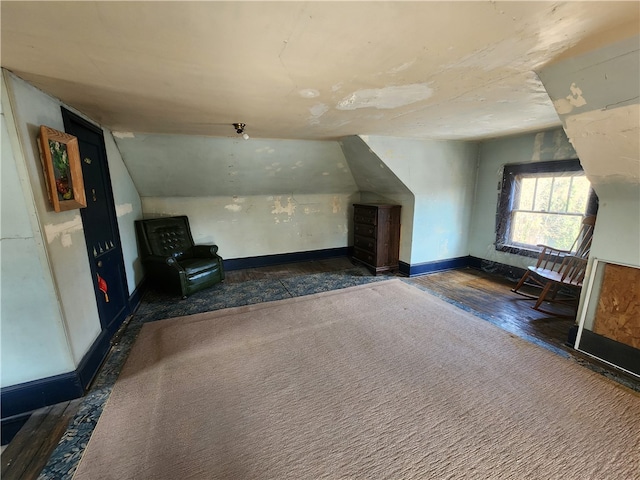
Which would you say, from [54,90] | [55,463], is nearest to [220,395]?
[55,463]

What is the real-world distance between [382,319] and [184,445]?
1.96 meters

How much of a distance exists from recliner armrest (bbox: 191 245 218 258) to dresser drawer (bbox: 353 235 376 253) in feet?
7.56

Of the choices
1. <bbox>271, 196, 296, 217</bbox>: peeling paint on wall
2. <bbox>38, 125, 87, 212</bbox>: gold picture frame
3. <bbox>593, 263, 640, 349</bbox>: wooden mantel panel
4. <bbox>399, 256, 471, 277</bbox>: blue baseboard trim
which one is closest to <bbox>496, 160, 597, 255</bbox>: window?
<bbox>399, 256, 471, 277</bbox>: blue baseboard trim

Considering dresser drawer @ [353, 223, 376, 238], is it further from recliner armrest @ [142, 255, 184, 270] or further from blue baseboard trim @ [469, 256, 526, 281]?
recliner armrest @ [142, 255, 184, 270]

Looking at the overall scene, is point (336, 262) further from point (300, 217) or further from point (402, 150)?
point (402, 150)

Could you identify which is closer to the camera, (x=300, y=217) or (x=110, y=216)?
(x=110, y=216)

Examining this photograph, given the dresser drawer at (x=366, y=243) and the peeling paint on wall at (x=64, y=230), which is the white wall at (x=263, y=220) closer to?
the dresser drawer at (x=366, y=243)

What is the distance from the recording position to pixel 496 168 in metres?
3.87

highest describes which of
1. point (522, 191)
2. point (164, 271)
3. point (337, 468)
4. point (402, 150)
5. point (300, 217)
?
point (402, 150)

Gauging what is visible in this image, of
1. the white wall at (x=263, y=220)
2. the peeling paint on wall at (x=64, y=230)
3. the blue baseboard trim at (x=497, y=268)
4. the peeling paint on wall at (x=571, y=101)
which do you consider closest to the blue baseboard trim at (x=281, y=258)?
the white wall at (x=263, y=220)

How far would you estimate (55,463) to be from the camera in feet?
4.46

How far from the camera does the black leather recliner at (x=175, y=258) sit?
3.30 m

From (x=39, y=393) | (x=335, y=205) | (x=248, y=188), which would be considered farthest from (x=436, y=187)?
(x=39, y=393)

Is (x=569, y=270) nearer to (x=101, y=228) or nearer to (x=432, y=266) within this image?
(x=432, y=266)
